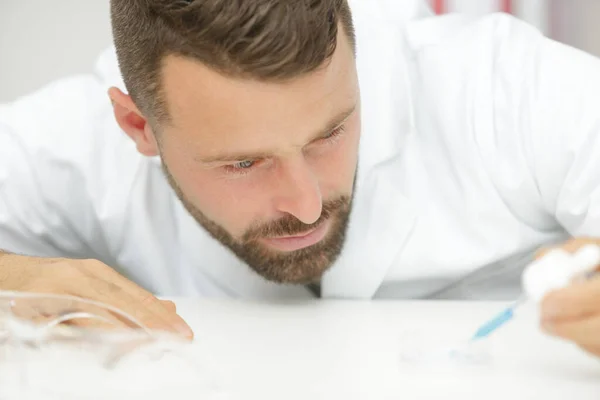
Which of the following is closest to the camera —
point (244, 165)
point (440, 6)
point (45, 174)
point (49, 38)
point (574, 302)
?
point (574, 302)

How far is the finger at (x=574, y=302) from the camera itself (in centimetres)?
60

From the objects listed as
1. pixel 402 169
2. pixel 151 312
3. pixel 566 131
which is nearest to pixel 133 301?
pixel 151 312

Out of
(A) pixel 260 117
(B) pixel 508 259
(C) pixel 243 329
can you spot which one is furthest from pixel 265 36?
(B) pixel 508 259

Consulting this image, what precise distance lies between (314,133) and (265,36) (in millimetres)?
108

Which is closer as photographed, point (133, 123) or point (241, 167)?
point (241, 167)

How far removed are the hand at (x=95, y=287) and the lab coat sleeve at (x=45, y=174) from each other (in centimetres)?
22

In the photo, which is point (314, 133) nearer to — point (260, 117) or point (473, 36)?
point (260, 117)

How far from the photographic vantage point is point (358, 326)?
2.75ft

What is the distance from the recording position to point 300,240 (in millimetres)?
914

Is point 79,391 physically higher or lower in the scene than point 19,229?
higher

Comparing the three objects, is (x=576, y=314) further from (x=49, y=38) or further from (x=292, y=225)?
(x=49, y=38)

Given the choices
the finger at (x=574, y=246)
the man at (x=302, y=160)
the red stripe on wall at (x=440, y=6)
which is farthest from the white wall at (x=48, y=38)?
the finger at (x=574, y=246)

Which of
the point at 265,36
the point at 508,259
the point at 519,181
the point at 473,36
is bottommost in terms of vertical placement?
the point at 508,259

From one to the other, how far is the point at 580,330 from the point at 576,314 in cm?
1
